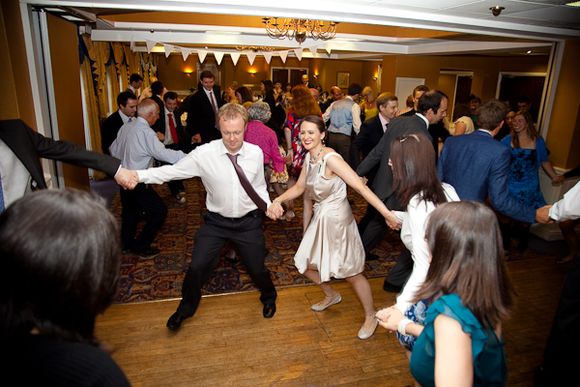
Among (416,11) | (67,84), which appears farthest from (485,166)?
(67,84)

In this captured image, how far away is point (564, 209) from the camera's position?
2387 mm

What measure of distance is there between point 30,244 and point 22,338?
190mm

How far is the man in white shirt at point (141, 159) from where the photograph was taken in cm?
374

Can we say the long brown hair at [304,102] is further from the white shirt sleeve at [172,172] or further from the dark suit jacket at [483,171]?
the white shirt sleeve at [172,172]

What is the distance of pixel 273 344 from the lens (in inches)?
111

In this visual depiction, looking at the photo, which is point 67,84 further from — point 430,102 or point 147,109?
point 430,102

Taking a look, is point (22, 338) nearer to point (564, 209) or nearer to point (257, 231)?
point (257, 231)

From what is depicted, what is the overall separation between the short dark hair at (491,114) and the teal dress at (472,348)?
2242 mm

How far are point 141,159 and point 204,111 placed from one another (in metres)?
2.17

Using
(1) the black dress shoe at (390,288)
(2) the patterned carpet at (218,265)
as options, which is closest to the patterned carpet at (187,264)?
(2) the patterned carpet at (218,265)

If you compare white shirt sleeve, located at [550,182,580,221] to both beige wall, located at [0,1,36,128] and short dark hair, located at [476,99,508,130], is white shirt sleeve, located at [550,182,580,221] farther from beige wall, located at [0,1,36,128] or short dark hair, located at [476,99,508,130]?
beige wall, located at [0,1,36,128]

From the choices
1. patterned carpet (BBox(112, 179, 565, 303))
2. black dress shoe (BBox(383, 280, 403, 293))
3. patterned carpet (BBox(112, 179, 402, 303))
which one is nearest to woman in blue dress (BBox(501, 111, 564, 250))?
patterned carpet (BBox(112, 179, 565, 303))

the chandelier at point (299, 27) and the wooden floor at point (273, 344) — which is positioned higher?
the chandelier at point (299, 27)

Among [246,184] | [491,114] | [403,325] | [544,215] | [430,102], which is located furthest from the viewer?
[430,102]
